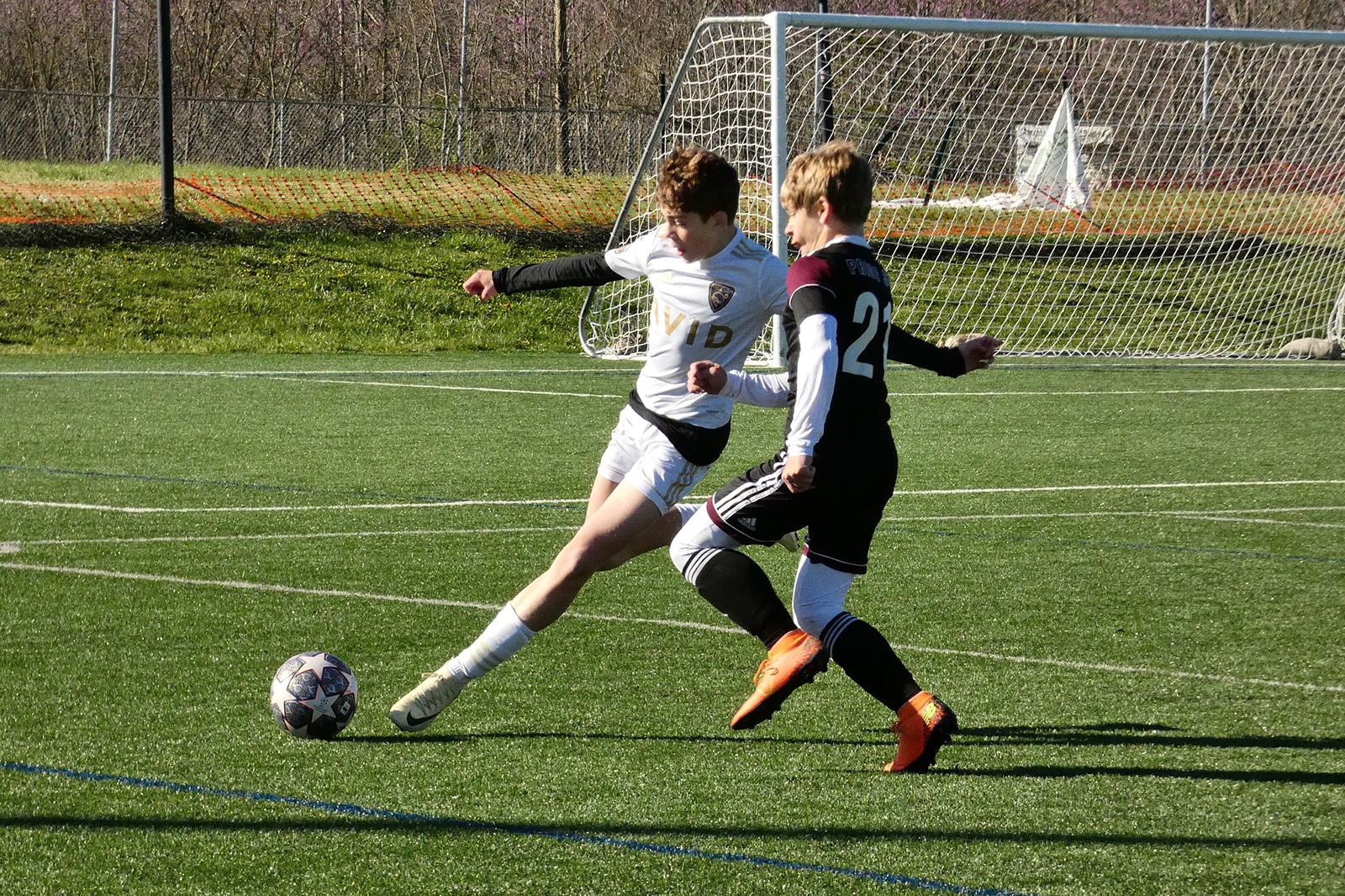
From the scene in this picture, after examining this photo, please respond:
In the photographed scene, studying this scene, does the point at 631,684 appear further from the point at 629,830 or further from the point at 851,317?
the point at 851,317

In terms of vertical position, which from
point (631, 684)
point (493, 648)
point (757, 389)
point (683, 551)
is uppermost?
point (757, 389)

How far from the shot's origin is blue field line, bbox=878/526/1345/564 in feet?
23.4

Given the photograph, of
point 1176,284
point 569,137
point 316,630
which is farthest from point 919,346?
point 569,137

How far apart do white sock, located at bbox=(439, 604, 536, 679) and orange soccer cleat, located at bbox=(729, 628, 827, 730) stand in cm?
73

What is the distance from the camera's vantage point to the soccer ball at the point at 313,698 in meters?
4.36

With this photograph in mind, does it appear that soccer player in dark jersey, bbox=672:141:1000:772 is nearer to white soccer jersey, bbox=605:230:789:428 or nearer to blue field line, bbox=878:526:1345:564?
white soccer jersey, bbox=605:230:789:428

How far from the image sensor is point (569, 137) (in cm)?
2914

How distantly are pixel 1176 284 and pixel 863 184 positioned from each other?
14635 millimetres

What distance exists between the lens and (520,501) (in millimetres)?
8422

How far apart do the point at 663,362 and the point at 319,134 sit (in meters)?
25.6

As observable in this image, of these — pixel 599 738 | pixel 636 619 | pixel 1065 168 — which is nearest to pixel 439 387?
pixel 1065 168

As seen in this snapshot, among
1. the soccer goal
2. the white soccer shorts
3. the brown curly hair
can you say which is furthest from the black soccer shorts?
Result: the soccer goal

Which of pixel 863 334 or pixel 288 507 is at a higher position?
pixel 863 334

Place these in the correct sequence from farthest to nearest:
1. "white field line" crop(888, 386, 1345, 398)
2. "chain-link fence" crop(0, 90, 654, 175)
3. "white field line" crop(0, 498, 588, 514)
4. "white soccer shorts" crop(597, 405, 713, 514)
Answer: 1. "chain-link fence" crop(0, 90, 654, 175)
2. "white field line" crop(888, 386, 1345, 398)
3. "white field line" crop(0, 498, 588, 514)
4. "white soccer shorts" crop(597, 405, 713, 514)
